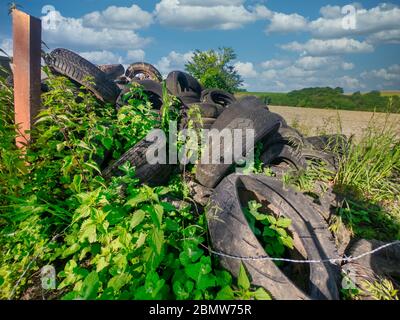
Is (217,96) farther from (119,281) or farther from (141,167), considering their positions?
(119,281)

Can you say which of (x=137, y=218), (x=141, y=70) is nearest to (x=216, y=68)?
(x=141, y=70)

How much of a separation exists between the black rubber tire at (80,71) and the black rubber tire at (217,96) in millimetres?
2250

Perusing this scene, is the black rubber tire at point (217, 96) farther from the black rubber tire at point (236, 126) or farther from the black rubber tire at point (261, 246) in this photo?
the black rubber tire at point (261, 246)

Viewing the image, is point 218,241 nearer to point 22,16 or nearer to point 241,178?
point 241,178

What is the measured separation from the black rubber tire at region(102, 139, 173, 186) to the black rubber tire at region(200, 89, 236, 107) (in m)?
2.88

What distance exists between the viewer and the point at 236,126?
2.77 metres

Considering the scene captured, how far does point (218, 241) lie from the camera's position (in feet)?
5.54

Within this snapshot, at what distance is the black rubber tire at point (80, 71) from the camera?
10.8ft

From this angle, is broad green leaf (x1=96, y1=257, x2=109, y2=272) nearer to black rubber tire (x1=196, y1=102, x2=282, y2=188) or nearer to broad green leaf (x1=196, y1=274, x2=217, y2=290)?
broad green leaf (x1=196, y1=274, x2=217, y2=290)

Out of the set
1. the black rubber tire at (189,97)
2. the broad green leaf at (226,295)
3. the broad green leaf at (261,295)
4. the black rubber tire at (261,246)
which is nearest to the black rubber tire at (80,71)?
the black rubber tire at (189,97)

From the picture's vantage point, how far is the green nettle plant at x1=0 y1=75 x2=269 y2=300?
1.37 m

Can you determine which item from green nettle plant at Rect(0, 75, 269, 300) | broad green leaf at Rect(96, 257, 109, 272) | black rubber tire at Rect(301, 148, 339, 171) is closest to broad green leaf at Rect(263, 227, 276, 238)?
green nettle plant at Rect(0, 75, 269, 300)
